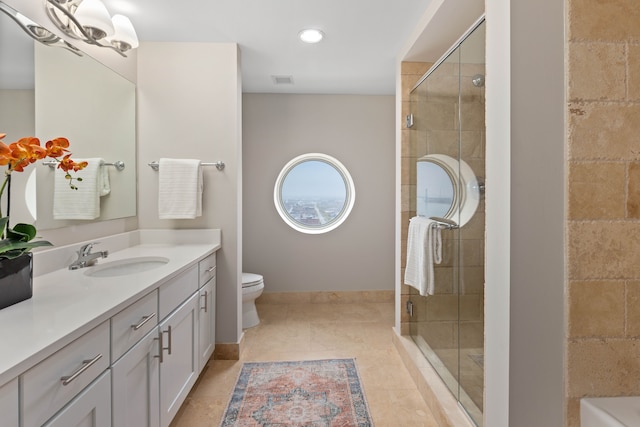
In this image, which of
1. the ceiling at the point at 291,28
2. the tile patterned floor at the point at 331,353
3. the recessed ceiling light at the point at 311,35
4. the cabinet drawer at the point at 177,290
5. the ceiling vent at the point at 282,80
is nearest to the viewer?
the cabinet drawer at the point at 177,290

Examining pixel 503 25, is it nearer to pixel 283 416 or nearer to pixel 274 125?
pixel 283 416

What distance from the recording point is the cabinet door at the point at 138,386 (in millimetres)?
1160

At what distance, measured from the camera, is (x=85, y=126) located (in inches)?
74.0

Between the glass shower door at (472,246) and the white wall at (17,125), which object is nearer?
the white wall at (17,125)

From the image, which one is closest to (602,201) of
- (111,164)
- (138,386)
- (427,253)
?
(427,253)

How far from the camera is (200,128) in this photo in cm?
248

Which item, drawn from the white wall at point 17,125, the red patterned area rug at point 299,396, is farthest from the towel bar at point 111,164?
the red patterned area rug at point 299,396

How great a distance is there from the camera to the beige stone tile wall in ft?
3.74

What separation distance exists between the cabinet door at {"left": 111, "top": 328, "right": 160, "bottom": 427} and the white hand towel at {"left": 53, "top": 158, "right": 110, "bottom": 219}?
0.84 metres

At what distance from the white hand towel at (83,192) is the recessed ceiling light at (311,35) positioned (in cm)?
149

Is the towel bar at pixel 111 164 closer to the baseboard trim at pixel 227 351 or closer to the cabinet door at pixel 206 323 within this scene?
the cabinet door at pixel 206 323

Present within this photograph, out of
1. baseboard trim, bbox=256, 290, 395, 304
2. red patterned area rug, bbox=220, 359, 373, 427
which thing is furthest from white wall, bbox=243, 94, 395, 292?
red patterned area rug, bbox=220, 359, 373, 427

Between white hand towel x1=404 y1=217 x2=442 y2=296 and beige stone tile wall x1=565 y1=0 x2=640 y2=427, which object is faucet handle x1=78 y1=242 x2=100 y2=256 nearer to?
white hand towel x1=404 y1=217 x2=442 y2=296

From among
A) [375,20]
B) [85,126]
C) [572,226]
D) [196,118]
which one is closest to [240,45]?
[196,118]
